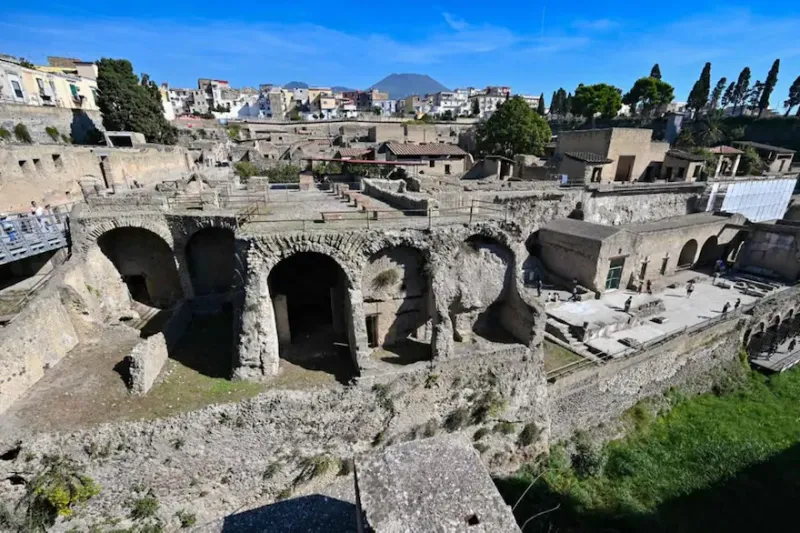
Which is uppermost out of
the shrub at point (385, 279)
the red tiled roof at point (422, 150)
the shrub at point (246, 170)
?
the red tiled roof at point (422, 150)

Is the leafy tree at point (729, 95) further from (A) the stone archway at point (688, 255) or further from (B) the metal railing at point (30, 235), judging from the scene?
(B) the metal railing at point (30, 235)

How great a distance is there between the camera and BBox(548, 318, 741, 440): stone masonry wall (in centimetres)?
1405

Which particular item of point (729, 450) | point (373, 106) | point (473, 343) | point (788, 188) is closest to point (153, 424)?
point (473, 343)

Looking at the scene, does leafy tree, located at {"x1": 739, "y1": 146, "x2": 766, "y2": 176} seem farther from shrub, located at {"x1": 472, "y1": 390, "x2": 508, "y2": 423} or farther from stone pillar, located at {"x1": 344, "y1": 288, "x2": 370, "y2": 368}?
stone pillar, located at {"x1": 344, "y1": 288, "x2": 370, "y2": 368}

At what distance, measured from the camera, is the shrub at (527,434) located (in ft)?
41.7

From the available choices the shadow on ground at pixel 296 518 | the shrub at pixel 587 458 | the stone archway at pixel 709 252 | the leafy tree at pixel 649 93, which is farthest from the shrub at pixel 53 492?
the leafy tree at pixel 649 93

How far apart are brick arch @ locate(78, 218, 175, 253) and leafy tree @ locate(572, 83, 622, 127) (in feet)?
208

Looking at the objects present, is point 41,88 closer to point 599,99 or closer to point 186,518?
point 186,518

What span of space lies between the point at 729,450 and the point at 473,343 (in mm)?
10813

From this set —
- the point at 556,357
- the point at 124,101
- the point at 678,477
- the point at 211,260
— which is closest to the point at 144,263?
the point at 211,260

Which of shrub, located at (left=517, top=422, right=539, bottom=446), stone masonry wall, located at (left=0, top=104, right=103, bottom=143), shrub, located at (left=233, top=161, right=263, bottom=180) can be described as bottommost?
shrub, located at (left=517, top=422, right=539, bottom=446)

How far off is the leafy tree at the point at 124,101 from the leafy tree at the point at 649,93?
72398 mm

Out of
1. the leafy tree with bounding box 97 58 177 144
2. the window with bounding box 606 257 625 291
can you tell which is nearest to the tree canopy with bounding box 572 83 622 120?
the window with bounding box 606 257 625 291

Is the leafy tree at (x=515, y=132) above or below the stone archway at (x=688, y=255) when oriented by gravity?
above
